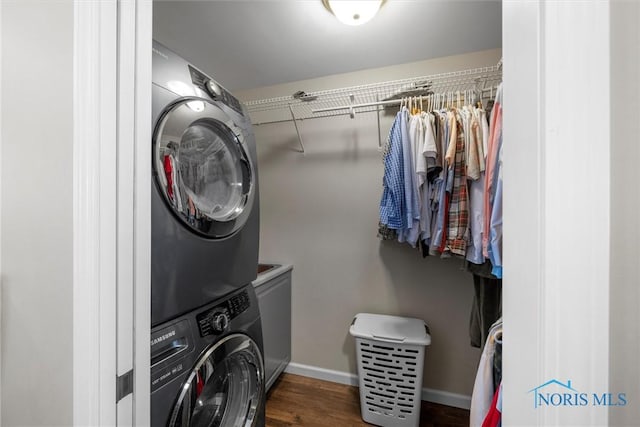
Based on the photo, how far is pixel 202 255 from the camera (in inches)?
34.6

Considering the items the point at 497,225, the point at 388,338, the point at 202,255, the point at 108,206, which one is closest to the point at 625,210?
the point at 497,225

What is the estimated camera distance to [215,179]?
3.33 feet

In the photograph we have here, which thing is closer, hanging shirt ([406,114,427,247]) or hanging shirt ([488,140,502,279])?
hanging shirt ([488,140,502,279])

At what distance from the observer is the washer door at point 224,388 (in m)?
0.82

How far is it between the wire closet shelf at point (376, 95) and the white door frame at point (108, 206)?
1.21 m

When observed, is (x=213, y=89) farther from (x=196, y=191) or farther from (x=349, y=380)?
(x=349, y=380)

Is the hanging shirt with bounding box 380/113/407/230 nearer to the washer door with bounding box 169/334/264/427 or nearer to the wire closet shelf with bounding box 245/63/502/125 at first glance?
the wire closet shelf with bounding box 245/63/502/125

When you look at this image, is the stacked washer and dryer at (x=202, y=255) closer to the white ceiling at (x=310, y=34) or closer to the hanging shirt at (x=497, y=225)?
the white ceiling at (x=310, y=34)

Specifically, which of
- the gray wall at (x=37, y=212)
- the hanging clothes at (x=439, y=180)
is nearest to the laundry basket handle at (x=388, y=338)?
the hanging clothes at (x=439, y=180)

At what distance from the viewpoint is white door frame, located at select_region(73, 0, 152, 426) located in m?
0.52

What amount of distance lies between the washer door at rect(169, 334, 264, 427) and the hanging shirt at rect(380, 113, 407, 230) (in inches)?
37.4

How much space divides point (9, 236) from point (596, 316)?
1167 millimetres

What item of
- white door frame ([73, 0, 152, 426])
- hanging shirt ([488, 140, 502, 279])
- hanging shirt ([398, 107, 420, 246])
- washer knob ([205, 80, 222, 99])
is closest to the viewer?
white door frame ([73, 0, 152, 426])

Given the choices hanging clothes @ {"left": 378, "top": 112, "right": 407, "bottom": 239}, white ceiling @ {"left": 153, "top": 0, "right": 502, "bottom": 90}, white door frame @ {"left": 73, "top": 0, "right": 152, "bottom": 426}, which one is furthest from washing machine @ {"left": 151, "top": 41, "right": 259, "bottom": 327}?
hanging clothes @ {"left": 378, "top": 112, "right": 407, "bottom": 239}
